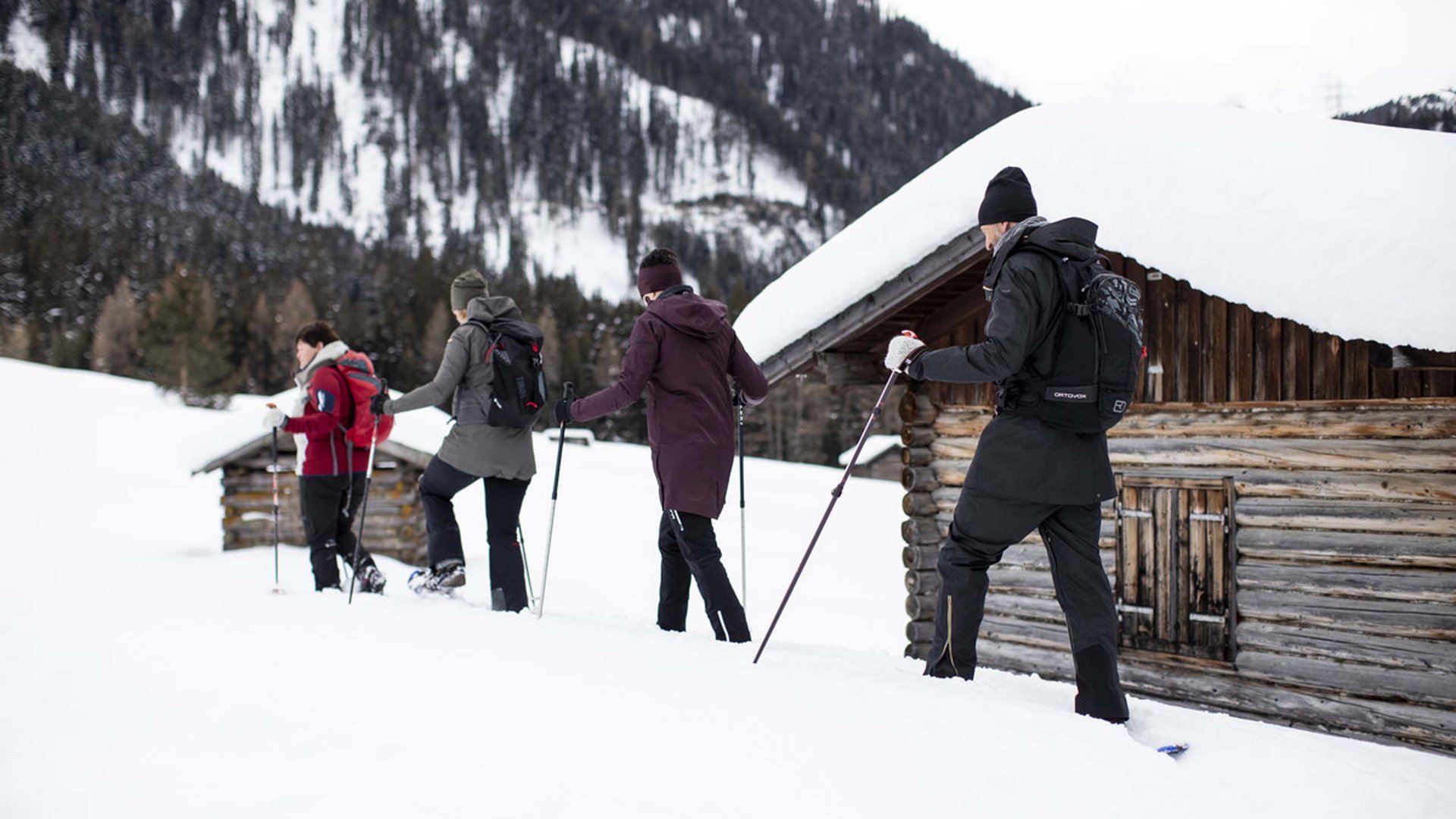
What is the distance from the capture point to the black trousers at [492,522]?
18.0 ft

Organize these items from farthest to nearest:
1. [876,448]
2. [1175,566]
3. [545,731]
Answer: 1. [876,448]
2. [1175,566]
3. [545,731]

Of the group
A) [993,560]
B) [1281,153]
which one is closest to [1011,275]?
[993,560]

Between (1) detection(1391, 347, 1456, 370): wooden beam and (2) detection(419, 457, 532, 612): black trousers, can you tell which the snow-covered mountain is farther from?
(2) detection(419, 457, 532, 612): black trousers

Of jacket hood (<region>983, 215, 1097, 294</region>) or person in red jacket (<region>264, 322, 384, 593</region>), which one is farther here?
person in red jacket (<region>264, 322, 384, 593</region>)

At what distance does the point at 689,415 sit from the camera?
15.2ft

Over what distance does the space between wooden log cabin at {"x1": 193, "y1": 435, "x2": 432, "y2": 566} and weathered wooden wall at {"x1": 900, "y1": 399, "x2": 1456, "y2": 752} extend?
32.2ft

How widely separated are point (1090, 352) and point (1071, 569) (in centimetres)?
76

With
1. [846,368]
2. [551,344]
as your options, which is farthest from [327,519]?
[551,344]

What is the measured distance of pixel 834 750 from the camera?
9.66 ft

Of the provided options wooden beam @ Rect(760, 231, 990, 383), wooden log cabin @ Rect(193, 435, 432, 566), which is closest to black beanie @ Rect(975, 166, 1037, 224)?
wooden beam @ Rect(760, 231, 990, 383)

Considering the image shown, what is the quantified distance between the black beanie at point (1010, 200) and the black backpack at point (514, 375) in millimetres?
2641

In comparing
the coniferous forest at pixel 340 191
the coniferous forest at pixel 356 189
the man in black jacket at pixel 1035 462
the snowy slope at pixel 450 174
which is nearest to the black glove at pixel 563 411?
the man in black jacket at pixel 1035 462

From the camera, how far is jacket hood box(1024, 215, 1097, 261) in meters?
3.51

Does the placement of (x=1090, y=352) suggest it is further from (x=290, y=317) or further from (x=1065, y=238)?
(x=290, y=317)
